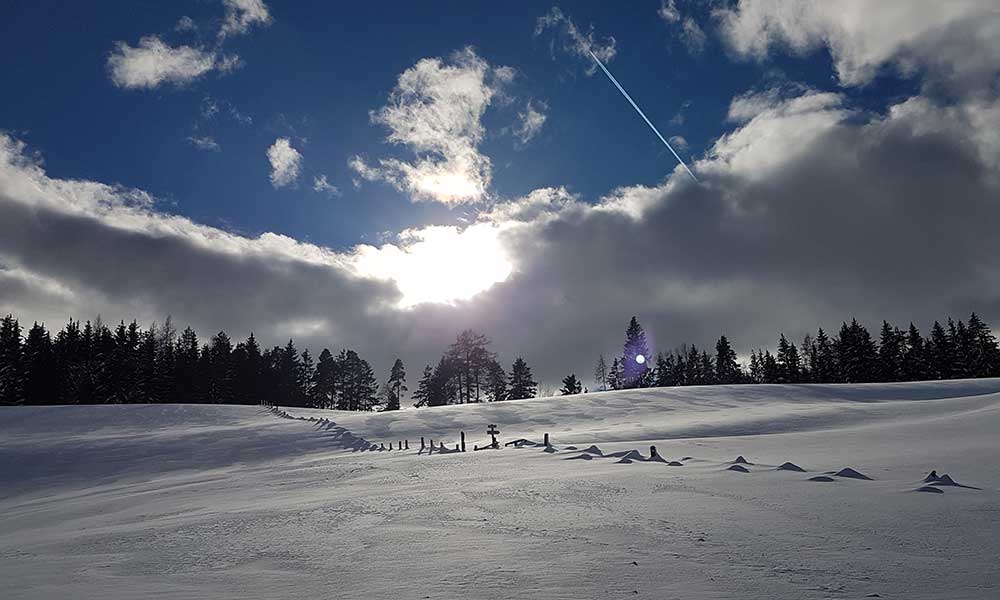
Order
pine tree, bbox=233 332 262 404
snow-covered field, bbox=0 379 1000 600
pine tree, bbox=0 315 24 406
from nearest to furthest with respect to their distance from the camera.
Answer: snow-covered field, bbox=0 379 1000 600 → pine tree, bbox=0 315 24 406 → pine tree, bbox=233 332 262 404

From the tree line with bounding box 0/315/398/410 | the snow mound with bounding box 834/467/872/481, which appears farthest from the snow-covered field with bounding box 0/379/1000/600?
the tree line with bounding box 0/315/398/410

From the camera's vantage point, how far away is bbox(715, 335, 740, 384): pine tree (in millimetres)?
106188

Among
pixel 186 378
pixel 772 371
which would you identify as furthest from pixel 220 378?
pixel 772 371

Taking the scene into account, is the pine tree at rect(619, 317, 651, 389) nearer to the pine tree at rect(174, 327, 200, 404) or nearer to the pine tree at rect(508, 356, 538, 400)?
the pine tree at rect(508, 356, 538, 400)

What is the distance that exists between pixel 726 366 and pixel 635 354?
18.0 m

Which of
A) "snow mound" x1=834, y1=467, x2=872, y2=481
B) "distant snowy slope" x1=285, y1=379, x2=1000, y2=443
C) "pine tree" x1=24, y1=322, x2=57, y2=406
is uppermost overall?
"pine tree" x1=24, y1=322, x2=57, y2=406

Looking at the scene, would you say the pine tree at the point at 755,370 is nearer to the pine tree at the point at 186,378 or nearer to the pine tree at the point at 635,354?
the pine tree at the point at 635,354

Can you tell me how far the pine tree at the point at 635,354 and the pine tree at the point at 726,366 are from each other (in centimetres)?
1354

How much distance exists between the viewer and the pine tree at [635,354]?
103m

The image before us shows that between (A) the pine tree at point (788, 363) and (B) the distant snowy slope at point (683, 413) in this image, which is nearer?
(B) the distant snowy slope at point (683, 413)

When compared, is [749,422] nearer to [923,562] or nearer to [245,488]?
[245,488]

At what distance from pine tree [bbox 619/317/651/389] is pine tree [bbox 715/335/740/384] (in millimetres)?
13537

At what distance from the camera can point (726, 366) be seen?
350ft

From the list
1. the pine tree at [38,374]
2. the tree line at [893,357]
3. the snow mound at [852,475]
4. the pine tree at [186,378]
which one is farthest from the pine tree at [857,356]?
the pine tree at [38,374]
